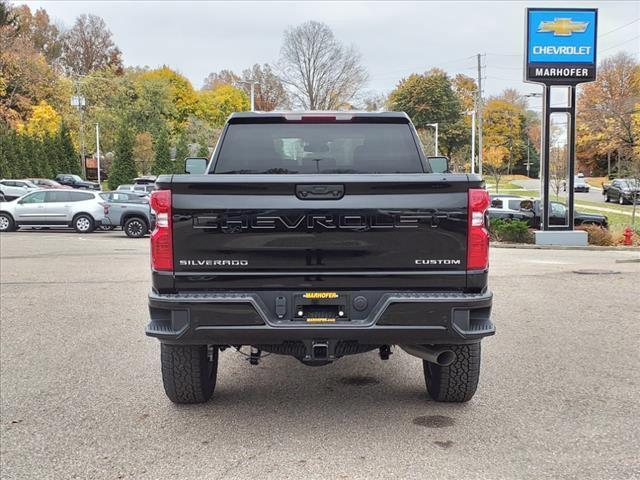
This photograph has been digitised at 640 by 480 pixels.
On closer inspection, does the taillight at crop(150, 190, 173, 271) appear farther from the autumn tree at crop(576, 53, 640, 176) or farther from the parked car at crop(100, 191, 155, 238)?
the autumn tree at crop(576, 53, 640, 176)

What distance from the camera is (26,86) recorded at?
6041cm

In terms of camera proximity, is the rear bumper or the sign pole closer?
the rear bumper

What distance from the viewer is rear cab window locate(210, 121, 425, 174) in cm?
526

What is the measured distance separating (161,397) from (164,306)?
154 centimetres

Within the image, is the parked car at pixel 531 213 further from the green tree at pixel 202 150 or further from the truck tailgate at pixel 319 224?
the green tree at pixel 202 150

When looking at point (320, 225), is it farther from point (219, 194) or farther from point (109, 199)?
point (109, 199)

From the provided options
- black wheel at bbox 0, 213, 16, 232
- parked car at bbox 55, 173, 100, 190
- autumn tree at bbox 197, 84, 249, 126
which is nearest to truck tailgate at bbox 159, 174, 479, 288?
black wheel at bbox 0, 213, 16, 232

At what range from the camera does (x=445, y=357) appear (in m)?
4.36

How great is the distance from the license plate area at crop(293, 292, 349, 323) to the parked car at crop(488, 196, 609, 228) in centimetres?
2158

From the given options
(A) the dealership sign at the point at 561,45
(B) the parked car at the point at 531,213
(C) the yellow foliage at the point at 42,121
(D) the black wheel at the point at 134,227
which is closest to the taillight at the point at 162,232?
(D) the black wheel at the point at 134,227

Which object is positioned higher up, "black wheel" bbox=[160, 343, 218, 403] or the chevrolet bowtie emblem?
the chevrolet bowtie emblem

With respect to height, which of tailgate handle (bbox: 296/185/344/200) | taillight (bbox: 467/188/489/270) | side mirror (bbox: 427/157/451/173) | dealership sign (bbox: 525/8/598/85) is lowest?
taillight (bbox: 467/188/489/270)

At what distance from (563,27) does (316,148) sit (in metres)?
19.8

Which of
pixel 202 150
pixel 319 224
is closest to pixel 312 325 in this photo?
pixel 319 224
